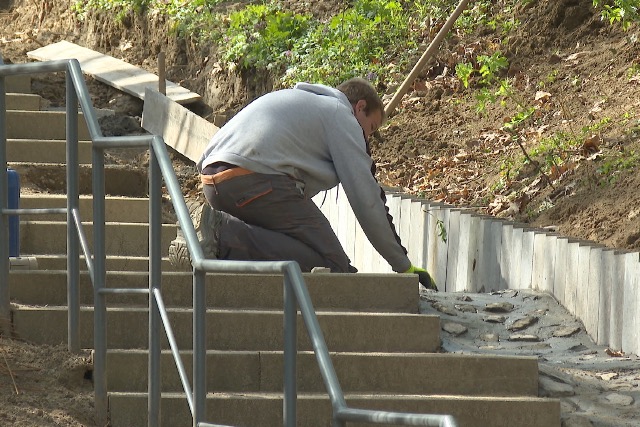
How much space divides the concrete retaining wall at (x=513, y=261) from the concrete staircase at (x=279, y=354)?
3.18 ft

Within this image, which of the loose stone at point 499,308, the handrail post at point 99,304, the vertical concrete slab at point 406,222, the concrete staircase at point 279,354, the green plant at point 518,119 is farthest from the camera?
the green plant at point 518,119

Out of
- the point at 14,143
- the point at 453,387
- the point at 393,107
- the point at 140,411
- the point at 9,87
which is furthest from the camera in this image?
the point at 393,107

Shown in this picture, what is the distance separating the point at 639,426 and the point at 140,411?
2.02 metres

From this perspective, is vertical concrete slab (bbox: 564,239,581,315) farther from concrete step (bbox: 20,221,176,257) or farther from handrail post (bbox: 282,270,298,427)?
handrail post (bbox: 282,270,298,427)

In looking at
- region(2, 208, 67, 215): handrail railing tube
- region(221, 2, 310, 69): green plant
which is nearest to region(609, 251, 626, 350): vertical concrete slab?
region(2, 208, 67, 215): handrail railing tube

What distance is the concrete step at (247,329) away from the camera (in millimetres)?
5082

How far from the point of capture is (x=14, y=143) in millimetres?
7777

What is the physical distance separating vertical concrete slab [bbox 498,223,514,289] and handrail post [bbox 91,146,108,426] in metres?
3.14

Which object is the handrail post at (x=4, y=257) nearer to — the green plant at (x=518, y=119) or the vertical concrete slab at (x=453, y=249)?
the vertical concrete slab at (x=453, y=249)

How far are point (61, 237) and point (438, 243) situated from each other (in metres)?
2.70

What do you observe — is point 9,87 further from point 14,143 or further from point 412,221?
point 412,221

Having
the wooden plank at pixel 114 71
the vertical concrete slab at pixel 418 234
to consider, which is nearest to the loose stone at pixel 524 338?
the vertical concrete slab at pixel 418 234

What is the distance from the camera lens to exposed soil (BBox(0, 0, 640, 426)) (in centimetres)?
807

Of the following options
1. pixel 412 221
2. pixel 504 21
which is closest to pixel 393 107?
pixel 504 21
